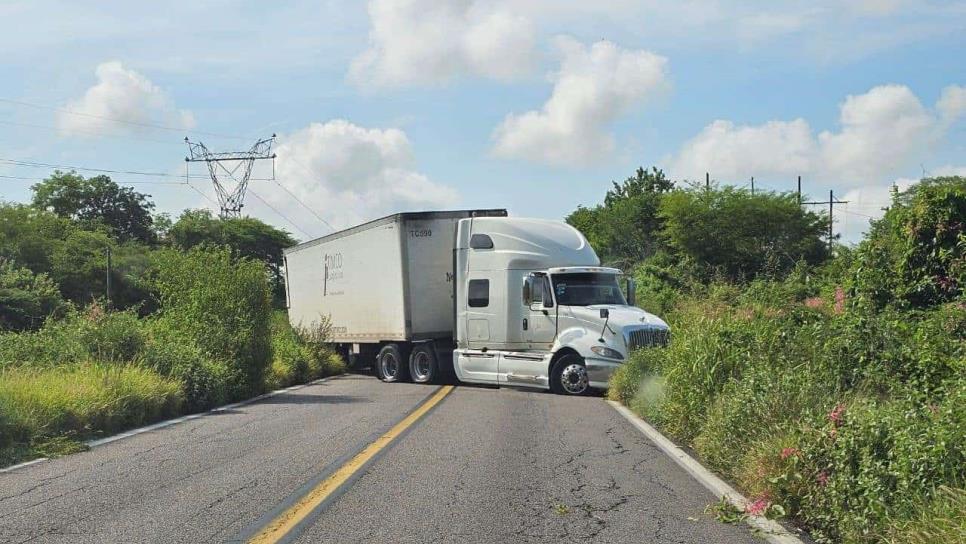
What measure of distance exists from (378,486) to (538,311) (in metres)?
12.4

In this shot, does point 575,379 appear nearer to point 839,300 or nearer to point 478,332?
point 478,332

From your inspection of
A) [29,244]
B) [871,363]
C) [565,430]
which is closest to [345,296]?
[565,430]

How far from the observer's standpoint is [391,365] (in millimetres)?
24812

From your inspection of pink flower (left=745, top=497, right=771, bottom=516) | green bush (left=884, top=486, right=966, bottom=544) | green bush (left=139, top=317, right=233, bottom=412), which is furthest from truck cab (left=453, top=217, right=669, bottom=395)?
green bush (left=884, top=486, right=966, bottom=544)

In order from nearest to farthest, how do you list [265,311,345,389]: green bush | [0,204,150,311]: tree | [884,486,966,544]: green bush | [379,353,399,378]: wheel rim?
[884,486,966,544]: green bush
[265,311,345,389]: green bush
[379,353,399,378]: wheel rim
[0,204,150,311]: tree

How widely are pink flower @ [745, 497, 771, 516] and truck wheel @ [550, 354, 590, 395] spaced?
1156 cm

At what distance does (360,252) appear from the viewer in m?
25.0

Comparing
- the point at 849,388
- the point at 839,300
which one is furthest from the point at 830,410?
the point at 839,300

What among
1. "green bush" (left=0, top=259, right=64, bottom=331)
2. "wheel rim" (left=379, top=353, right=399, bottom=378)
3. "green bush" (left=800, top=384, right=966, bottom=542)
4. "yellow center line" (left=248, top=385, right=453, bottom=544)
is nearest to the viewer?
"green bush" (left=800, top=384, right=966, bottom=542)

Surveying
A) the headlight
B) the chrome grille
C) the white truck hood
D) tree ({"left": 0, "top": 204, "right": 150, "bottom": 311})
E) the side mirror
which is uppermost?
tree ({"left": 0, "top": 204, "right": 150, "bottom": 311})

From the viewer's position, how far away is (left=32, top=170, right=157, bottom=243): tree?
71.6 metres

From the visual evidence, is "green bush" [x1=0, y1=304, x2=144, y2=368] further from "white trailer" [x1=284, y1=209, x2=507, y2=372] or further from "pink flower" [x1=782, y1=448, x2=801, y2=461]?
"pink flower" [x1=782, y1=448, x2=801, y2=461]

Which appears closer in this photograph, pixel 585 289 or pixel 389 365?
pixel 585 289

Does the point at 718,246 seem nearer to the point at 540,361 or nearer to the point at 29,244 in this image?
the point at 540,361
